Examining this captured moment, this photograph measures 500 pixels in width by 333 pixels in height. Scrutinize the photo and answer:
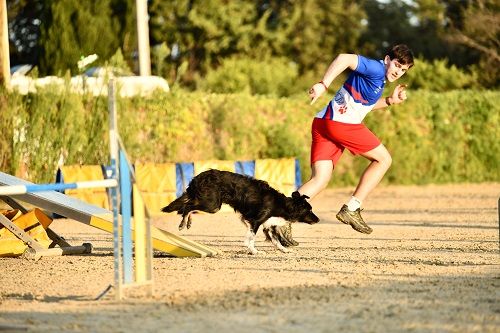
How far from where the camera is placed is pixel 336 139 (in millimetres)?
10211

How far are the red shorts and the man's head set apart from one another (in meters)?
0.56

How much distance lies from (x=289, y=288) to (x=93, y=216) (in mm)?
2556

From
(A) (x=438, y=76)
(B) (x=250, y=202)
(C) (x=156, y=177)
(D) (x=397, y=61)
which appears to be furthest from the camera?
(A) (x=438, y=76)

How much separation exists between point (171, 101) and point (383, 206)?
459cm

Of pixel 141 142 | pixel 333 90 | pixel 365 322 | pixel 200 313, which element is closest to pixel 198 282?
pixel 200 313

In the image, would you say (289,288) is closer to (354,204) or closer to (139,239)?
(139,239)

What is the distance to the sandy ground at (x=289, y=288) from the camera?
20.8 ft

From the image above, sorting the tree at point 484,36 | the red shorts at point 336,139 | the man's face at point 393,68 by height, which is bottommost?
the red shorts at point 336,139

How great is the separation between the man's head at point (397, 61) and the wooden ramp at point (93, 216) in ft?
7.65

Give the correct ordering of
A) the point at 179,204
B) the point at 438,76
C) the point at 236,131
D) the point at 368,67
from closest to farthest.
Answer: the point at 368,67 → the point at 179,204 → the point at 236,131 → the point at 438,76

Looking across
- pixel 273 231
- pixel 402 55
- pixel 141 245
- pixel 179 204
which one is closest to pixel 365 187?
pixel 273 231

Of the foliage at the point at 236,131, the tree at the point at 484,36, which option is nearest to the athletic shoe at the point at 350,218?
the foliage at the point at 236,131

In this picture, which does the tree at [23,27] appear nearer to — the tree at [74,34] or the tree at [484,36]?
the tree at [74,34]

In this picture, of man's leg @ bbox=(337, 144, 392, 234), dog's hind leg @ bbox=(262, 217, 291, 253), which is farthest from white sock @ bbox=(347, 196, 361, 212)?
dog's hind leg @ bbox=(262, 217, 291, 253)
